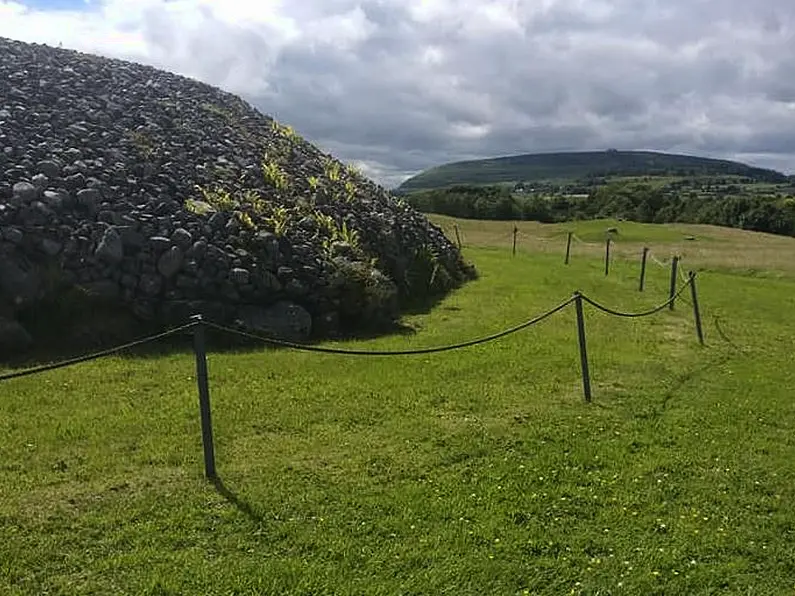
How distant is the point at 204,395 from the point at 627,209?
78.3 metres

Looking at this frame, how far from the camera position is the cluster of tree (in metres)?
67.4

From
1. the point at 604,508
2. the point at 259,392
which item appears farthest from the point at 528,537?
the point at 259,392

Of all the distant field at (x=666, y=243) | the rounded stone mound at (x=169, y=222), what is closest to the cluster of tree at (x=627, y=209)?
the distant field at (x=666, y=243)

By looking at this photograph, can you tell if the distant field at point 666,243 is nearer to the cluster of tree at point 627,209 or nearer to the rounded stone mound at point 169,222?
the cluster of tree at point 627,209

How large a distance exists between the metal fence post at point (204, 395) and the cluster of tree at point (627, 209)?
208 ft

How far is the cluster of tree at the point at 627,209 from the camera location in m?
67.4

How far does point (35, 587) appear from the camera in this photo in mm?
4707


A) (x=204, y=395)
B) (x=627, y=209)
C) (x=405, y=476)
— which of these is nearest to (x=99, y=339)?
(x=204, y=395)

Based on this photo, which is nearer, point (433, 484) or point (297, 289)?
point (433, 484)

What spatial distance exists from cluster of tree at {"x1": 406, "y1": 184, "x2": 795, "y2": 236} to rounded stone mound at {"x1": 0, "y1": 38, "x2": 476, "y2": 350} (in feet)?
175

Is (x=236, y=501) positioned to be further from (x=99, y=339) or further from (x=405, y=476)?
(x=99, y=339)

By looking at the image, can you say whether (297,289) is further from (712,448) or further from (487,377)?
(712,448)

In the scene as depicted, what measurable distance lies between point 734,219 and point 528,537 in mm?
69784

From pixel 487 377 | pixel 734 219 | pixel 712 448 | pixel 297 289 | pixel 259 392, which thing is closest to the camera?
pixel 712 448
